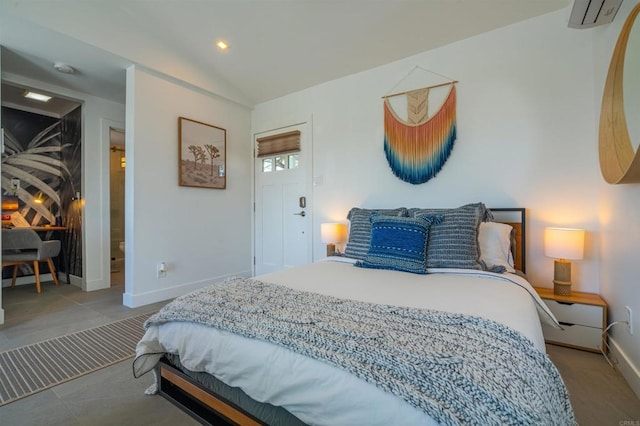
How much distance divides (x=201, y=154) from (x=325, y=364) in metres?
3.37

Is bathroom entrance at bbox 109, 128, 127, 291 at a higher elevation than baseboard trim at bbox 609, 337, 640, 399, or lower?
higher

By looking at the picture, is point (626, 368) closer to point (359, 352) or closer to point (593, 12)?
point (359, 352)

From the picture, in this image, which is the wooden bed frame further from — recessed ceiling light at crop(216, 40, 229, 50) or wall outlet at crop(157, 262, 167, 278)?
recessed ceiling light at crop(216, 40, 229, 50)

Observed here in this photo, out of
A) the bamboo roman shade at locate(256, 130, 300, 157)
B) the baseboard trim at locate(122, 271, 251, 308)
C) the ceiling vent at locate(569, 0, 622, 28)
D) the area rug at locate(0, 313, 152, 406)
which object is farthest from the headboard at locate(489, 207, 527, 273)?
the baseboard trim at locate(122, 271, 251, 308)

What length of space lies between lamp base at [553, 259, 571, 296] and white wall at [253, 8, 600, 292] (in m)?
0.22

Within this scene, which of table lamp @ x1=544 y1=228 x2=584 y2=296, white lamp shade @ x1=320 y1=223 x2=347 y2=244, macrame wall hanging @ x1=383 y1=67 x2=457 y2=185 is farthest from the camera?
white lamp shade @ x1=320 y1=223 x2=347 y2=244

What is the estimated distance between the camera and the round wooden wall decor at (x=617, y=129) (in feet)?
5.12

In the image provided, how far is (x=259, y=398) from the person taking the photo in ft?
3.33

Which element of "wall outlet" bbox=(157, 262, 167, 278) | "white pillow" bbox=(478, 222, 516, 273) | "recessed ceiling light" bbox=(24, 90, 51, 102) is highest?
"recessed ceiling light" bbox=(24, 90, 51, 102)

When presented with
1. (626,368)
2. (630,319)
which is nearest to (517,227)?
(630,319)

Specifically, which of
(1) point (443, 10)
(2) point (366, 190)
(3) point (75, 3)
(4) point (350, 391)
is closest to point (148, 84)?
(3) point (75, 3)

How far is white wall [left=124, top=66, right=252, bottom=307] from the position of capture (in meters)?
3.01

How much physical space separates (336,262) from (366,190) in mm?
1131

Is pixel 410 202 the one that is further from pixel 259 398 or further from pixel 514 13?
pixel 259 398
